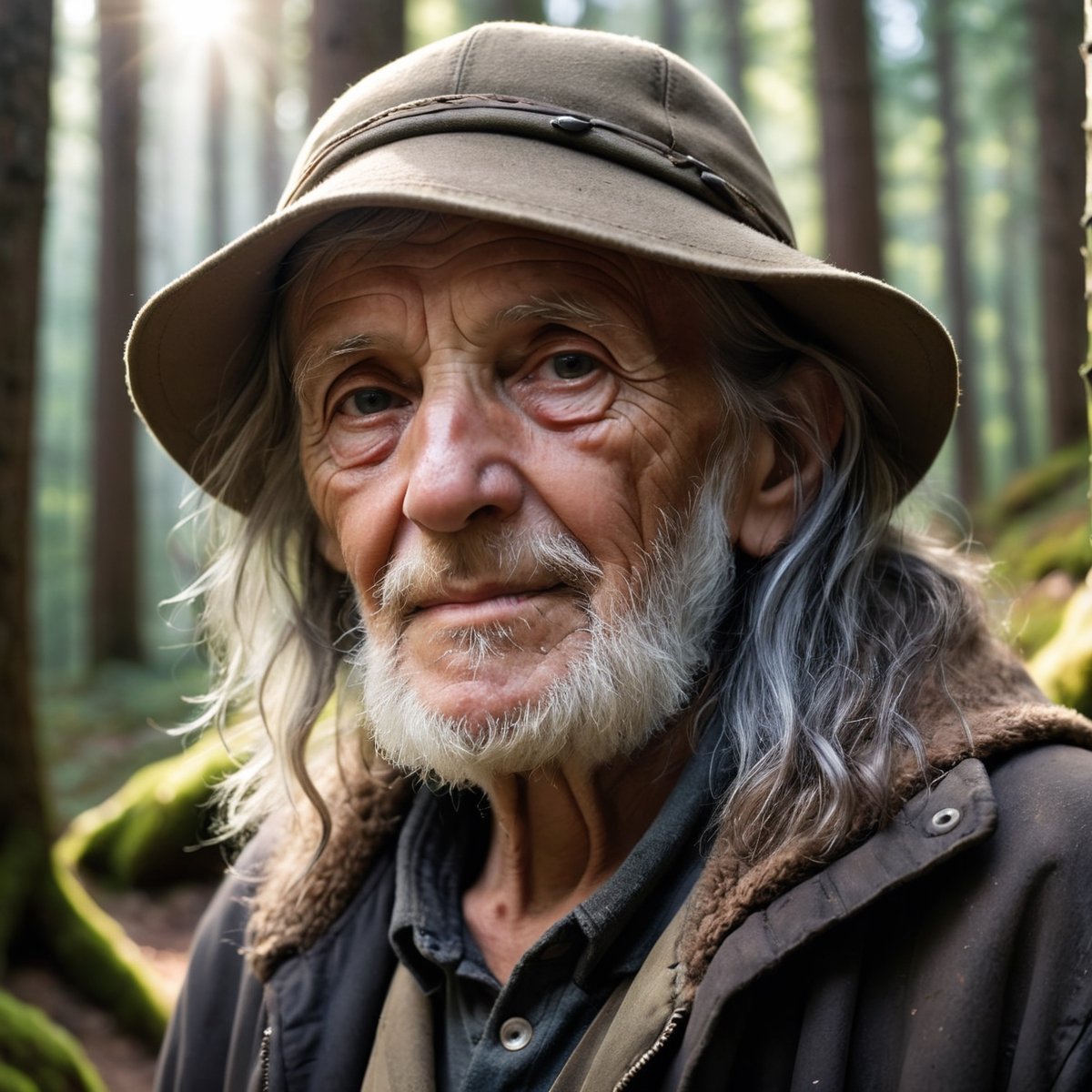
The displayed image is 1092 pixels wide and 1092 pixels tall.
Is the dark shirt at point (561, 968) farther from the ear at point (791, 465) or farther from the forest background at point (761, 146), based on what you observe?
the forest background at point (761, 146)

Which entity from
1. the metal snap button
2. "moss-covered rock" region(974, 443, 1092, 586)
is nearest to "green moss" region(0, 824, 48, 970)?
the metal snap button

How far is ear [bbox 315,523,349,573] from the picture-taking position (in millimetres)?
2617

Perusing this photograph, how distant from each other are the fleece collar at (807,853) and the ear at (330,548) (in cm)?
71

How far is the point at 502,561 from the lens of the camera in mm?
2086

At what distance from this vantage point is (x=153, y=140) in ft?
103

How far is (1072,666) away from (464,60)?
2.93m

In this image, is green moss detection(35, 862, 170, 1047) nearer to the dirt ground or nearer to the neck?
the dirt ground

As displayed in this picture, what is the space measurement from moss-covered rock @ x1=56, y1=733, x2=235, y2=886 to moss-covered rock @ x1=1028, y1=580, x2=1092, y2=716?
481cm

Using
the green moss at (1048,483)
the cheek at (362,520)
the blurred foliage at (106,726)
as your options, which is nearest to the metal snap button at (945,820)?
the cheek at (362,520)

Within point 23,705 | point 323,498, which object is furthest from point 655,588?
point 23,705

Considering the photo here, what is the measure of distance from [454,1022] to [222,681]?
1199mm

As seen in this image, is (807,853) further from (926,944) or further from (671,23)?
(671,23)

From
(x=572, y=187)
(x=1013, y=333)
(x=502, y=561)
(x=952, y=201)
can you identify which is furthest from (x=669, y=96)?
(x=1013, y=333)

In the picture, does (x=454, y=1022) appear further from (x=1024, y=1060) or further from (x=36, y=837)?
(x=36, y=837)
